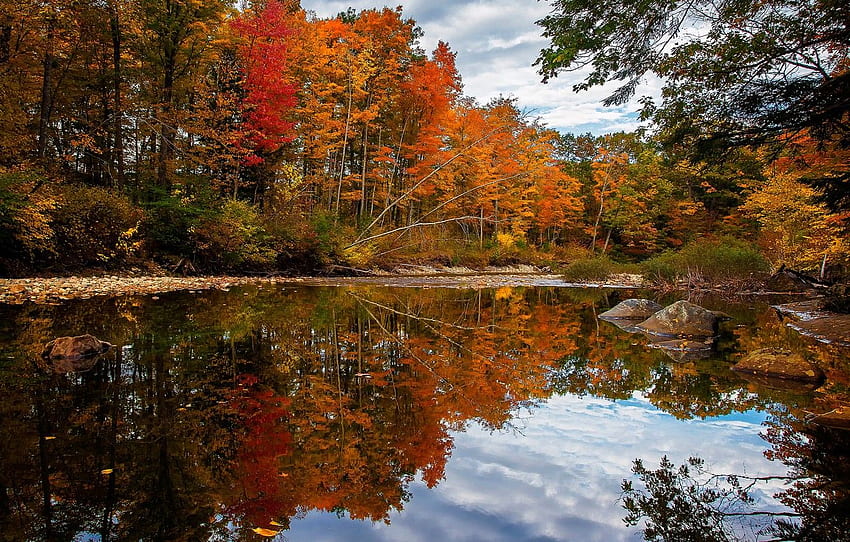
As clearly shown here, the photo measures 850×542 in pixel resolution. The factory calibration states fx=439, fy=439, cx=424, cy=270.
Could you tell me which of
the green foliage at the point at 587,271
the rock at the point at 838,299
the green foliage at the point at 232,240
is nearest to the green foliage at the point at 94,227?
the green foliage at the point at 232,240

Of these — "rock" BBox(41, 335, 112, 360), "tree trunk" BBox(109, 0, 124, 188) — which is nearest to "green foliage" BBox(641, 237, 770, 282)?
"rock" BBox(41, 335, 112, 360)

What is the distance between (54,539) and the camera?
171 centimetres

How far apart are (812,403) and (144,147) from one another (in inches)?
910

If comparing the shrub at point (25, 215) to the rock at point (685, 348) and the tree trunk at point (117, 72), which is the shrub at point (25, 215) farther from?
the rock at point (685, 348)

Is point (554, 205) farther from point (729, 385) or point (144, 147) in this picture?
point (729, 385)

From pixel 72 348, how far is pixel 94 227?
30.8 ft

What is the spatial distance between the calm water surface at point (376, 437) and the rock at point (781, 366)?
0.73ft

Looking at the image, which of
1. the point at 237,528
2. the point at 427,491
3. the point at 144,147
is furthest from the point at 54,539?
the point at 144,147

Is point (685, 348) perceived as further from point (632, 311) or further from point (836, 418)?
point (836, 418)

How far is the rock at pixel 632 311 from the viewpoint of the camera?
9242 mm

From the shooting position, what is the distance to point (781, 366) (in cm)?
483

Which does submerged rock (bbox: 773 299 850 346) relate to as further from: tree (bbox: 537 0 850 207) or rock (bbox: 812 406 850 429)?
rock (bbox: 812 406 850 429)

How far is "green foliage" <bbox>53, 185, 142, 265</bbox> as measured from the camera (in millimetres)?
11297

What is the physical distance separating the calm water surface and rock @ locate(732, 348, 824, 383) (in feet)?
0.73
